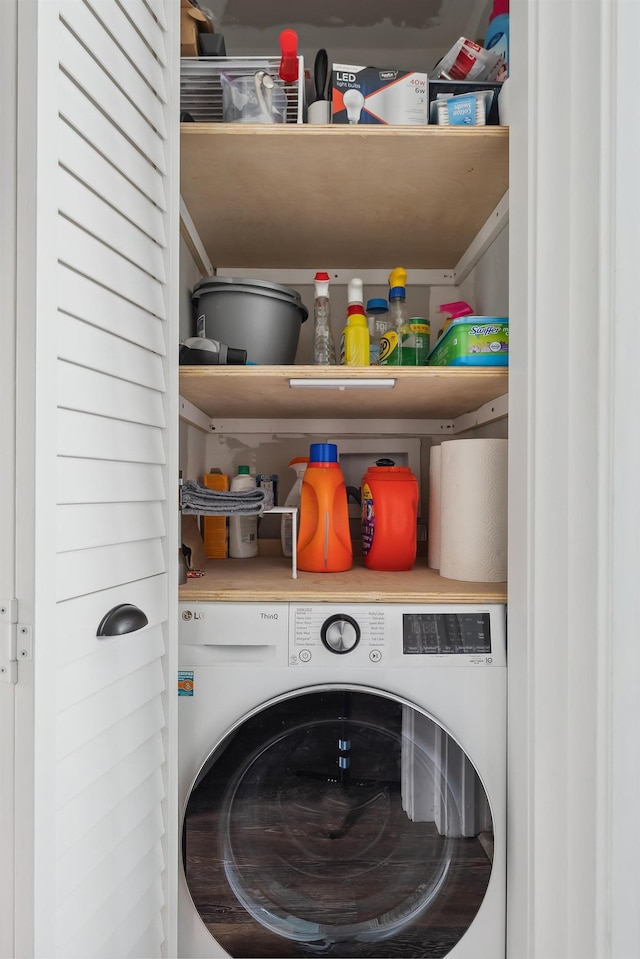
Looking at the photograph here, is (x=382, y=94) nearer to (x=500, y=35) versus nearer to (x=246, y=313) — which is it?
(x=500, y=35)

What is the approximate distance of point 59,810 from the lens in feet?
2.39

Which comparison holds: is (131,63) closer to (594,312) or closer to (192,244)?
(192,244)


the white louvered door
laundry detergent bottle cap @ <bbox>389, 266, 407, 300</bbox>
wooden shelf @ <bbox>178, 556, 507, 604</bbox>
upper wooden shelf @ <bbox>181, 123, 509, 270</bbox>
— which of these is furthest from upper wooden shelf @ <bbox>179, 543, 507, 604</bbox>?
upper wooden shelf @ <bbox>181, 123, 509, 270</bbox>

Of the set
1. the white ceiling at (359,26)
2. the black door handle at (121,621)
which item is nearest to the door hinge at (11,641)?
the black door handle at (121,621)

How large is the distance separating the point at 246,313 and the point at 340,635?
74 centimetres

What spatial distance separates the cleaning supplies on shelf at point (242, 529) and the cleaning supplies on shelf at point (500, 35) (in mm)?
1121

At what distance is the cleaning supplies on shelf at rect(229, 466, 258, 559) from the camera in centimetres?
160

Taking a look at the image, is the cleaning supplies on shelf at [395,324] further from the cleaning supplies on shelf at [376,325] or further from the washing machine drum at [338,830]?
the washing machine drum at [338,830]

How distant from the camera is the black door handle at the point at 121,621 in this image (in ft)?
2.71

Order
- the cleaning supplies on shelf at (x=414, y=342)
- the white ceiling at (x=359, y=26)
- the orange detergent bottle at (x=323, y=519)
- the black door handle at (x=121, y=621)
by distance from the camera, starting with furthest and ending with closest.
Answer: the white ceiling at (x=359, y=26) → the cleaning supplies on shelf at (x=414, y=342) → the orange detergent bottle at (x=323, y=519) → the black door handle at (x=121, y=621)

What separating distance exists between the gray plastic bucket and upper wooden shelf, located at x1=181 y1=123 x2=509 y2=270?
236 millimetres

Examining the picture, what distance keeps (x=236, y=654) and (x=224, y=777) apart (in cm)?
23

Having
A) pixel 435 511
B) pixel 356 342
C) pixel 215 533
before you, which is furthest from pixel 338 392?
pixel 215 533

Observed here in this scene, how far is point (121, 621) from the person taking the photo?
2.76 ft
